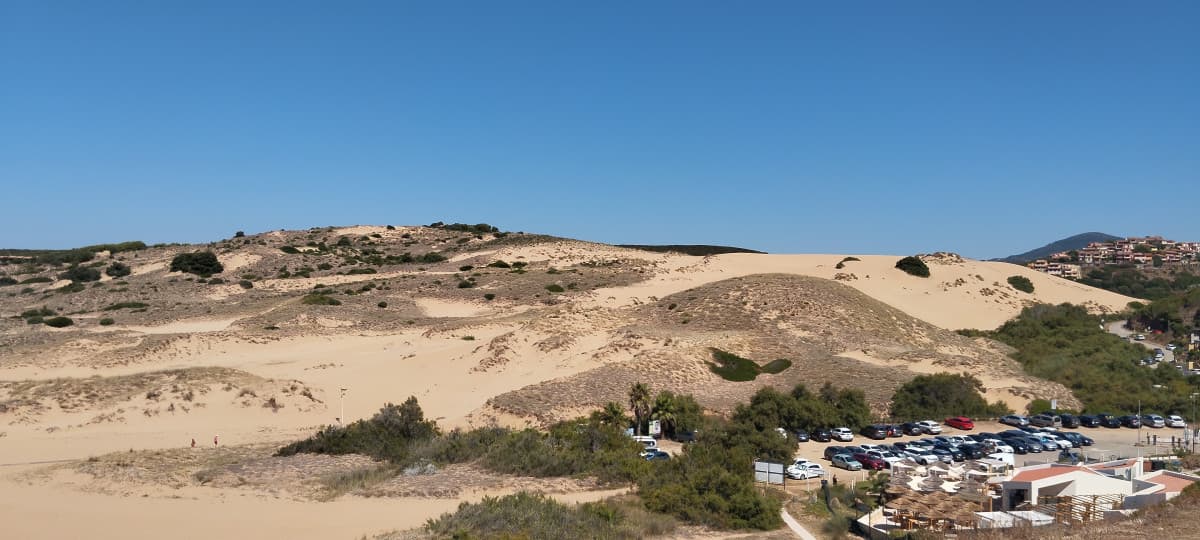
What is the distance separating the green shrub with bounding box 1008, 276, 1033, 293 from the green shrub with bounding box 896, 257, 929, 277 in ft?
26.6

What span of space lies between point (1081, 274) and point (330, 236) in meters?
109

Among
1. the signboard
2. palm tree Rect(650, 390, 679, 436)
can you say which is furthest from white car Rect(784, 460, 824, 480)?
palm tree Rect(650, 390, 679, 436)

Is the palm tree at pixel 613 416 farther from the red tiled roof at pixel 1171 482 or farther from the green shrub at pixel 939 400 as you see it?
the red tiled roof at pixel 1171 482

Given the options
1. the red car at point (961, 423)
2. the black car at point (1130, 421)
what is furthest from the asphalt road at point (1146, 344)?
the red car at point (961, 423)

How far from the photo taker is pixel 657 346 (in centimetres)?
4488

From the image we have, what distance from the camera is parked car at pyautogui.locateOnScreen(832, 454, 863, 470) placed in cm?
2892

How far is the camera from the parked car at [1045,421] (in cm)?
3691

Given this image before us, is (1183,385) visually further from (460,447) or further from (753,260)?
(753,260)

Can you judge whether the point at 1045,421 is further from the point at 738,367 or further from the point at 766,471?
the point at 766,471

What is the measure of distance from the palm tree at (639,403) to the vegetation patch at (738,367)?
7.12 metres

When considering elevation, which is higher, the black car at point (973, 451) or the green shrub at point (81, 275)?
the green shrub at point (81, 275)

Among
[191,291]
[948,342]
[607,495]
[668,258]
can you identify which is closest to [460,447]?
[607,495]

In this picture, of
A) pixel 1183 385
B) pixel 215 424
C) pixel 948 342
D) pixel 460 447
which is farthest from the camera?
pixel 948 342

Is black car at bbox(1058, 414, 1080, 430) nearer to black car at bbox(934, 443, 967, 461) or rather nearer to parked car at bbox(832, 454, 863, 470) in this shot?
black car at bbox(934, 443, 967, 461)
